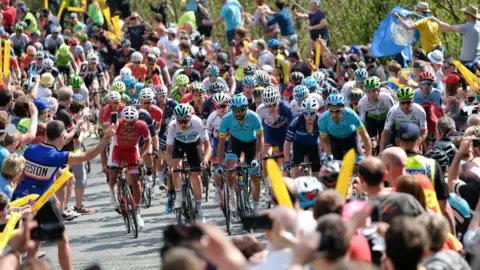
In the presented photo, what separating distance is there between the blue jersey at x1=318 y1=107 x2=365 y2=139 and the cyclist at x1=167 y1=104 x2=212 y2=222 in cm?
169

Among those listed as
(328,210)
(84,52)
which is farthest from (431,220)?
(84,52)

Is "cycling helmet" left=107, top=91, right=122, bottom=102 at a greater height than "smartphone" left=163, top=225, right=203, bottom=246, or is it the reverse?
"smartphone" left=163, top=225, right=203, bottom=246

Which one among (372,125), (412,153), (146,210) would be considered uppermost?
(412,153)

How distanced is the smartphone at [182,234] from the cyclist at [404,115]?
10.1 metres

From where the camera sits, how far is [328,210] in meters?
8.00

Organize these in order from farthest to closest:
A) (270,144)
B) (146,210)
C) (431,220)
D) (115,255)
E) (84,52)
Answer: (84,52) → (146,210) → (270,144) → (115,255) → (431,220)

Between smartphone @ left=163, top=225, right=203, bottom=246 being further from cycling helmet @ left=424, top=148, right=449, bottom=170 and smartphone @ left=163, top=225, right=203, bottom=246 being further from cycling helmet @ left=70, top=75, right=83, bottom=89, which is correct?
cycling helmet @ left=70, top=75, right=83, bottom=89

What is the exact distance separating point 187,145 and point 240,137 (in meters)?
0.79

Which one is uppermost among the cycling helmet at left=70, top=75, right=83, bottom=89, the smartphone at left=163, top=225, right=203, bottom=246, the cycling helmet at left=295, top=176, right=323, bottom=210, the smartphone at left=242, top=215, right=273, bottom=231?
the smartphone at left=163, top=225, right=203, bottom=246

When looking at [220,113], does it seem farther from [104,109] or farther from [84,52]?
[84,52]

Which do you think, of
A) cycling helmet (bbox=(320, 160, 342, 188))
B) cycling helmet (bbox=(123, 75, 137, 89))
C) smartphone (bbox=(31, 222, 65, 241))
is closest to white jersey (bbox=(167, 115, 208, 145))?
cycling helmet (bbox=(123, 75, 137, 89))

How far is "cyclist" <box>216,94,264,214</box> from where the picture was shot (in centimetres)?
1692

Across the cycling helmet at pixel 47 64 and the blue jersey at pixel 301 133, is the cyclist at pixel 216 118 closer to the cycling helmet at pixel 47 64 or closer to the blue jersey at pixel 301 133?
the blue jersey at pixel 301 133

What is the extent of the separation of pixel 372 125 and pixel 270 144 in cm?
162
